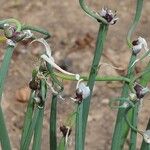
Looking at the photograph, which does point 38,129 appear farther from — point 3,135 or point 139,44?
point 139,44

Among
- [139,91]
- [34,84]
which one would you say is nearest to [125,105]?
[139,91]

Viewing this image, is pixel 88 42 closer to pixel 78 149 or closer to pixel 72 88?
pixel 72 88

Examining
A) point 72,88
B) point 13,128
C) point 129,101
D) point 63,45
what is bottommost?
point 13,128

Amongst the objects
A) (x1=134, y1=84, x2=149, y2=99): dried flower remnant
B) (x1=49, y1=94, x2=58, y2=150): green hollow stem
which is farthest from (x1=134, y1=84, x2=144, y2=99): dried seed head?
(x1=49, y1=94, x2=58, y2=150): green hollow stem

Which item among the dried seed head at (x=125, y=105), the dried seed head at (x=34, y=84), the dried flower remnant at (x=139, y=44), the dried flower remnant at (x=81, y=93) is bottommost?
the dried seed head at (x=125, y=105)

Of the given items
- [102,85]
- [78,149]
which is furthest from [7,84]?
[78,149]

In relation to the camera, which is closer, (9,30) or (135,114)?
(9,30)

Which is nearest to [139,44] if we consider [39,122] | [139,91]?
[139,91]

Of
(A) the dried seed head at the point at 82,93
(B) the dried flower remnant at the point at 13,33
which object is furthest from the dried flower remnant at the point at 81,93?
(B) the dried flower remnant at the point at 13,33

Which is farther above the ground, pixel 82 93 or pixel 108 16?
pixel 108 16

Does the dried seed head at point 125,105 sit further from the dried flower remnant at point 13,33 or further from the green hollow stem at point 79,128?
the dried flower remnant at point 13,33

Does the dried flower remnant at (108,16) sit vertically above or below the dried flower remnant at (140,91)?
above
